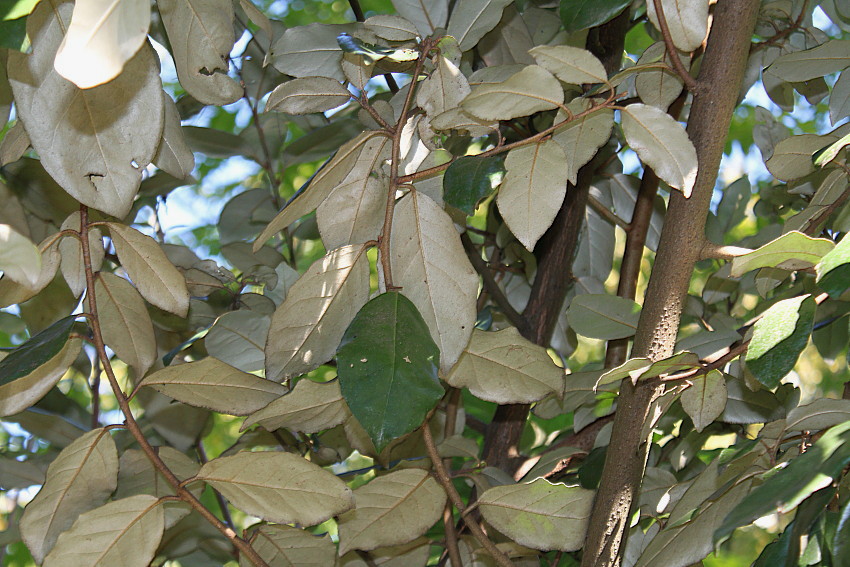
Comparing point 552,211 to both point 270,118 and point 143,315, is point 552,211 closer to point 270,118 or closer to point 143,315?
point 143,315

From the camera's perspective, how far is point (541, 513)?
596mm

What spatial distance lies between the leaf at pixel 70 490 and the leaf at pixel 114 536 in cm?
4

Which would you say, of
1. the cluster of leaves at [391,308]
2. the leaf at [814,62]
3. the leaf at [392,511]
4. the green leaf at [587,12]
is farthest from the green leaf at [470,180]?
the leaf at [814,62]

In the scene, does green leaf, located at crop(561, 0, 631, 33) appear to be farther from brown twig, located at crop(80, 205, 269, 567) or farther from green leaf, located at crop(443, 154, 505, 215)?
brown twig, located at crop(80, 205, 269, 567)

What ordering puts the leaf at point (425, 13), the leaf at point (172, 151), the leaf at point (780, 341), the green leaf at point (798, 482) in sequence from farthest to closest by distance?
the leaf at point (425, 13) → the leaf at point (172, 151) → the leaf at point (780, 341) → the green leaf at point (798, 482)

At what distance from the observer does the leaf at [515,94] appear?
1.71 feet

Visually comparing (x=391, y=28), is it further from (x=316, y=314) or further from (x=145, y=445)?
(x=145, y=445)

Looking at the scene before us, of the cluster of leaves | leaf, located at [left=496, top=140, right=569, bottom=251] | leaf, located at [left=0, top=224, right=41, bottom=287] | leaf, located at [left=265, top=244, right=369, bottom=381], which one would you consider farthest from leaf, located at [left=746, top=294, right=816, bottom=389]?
leaf, located at [left=0, top=224, right=41, bottom=287]

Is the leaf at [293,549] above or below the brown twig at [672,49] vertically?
below

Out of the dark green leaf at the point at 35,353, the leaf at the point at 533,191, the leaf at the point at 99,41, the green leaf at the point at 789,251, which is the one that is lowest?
the dark green leaf at the point at 35,353

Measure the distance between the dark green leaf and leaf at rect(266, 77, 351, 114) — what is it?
21cm

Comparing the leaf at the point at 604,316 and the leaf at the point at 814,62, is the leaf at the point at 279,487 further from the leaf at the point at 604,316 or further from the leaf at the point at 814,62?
the leaf at the point at 814,62

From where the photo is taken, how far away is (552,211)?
545mm

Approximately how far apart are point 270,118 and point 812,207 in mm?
714
